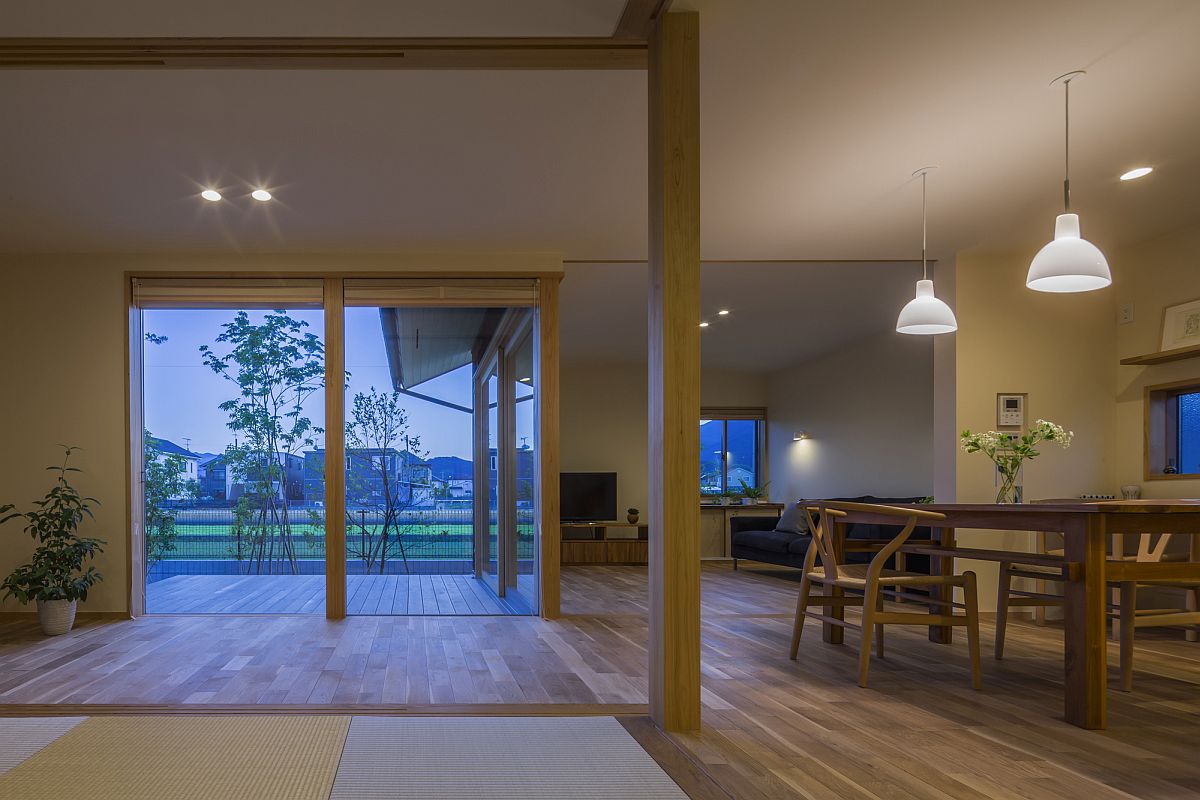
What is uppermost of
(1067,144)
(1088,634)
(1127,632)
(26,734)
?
(1067,144)

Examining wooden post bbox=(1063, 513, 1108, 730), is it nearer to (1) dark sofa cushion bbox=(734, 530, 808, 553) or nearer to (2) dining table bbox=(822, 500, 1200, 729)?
(2) dining table bbox=(822, 500, 1200, 729)

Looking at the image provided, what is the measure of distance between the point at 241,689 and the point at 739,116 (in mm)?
3005

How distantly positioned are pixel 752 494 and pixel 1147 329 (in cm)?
580

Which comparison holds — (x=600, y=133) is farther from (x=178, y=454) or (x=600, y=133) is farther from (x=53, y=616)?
(x=53, y=616)

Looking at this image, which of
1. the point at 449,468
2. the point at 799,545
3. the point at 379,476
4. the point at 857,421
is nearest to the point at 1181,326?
the point at 799,545

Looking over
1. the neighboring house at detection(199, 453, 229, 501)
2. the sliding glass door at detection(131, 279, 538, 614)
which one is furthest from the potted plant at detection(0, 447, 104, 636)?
the neighboring house at detection(199, 453, 229, 501)

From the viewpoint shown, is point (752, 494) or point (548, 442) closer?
point (548, 442)

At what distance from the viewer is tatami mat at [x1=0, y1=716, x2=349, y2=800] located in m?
2.16

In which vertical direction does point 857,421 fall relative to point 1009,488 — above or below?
above

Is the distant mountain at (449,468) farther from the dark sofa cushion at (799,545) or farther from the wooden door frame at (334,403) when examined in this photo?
the dark sofa cushion at (799,545)

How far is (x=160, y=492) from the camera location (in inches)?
219

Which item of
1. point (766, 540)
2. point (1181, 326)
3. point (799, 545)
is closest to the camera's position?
point (1181, 326)

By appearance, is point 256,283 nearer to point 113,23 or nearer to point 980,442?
point 113,23

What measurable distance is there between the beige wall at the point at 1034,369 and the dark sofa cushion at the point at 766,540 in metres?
2.75
